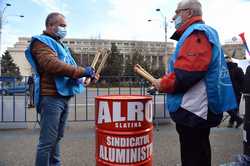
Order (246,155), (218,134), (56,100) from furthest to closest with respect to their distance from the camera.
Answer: (218,134) < (246,155) < (56,100)

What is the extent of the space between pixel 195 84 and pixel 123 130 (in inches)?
27.6

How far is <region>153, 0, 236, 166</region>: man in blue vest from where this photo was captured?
7.79 ft

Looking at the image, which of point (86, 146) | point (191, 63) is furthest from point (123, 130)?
point (86, 146)

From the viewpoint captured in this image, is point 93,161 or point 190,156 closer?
point 190,156

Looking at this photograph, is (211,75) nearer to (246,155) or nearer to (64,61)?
(64,61)

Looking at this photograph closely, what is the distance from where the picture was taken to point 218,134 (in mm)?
6062

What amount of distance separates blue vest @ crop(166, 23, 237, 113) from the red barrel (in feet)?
1.01

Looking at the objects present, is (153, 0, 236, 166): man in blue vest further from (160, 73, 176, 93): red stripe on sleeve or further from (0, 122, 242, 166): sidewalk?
(0, 122, 242, 166): sidewalk

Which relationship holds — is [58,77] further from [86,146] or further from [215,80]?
[86,146]

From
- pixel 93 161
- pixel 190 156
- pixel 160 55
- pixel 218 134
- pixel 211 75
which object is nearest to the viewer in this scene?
pixel 211 75

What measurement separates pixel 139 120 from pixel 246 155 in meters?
1.78

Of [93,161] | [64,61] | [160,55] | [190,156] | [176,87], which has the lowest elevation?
[93,161]

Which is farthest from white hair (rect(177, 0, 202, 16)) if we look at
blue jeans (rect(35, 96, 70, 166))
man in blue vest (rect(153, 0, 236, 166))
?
blue jeans (rect(35, 96, 70, 166))

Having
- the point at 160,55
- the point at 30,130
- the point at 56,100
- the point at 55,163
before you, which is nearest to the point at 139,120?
the point at 56,100
